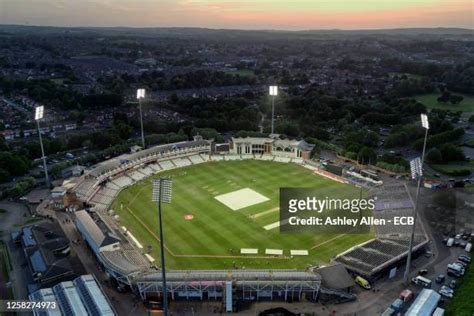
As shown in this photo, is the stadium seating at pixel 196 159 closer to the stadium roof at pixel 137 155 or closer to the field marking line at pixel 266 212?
the stadium roof at pixel 137 155

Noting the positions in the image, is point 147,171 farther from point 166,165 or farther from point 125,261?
point 125,261

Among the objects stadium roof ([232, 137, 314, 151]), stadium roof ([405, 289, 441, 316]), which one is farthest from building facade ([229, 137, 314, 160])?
stadium roof ([405, 289, 441, 316])

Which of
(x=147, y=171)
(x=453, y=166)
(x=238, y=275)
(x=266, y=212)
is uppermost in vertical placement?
(x=147, y=171)

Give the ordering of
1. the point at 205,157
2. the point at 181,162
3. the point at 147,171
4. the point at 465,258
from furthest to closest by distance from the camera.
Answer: the point at 205,157, the point at 181,162, the point at 147,171, the point at 465,258

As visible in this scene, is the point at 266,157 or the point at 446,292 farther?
the point at 266,157

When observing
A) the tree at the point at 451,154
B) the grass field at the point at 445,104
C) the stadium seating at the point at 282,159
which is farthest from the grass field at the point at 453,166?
the grass field at the point at 445,104

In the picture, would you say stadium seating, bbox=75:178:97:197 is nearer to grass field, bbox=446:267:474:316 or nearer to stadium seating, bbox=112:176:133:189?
stadium seating, bbox=112:176:133:189

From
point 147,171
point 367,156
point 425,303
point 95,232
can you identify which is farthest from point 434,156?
point 95,232

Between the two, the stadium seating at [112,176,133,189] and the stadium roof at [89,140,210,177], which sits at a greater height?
the stadium roof at [89,140,210,177]
